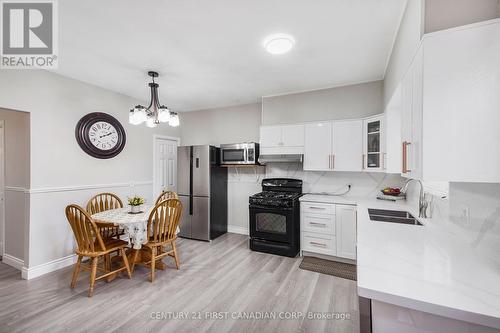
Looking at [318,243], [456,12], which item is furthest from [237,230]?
[456,12]

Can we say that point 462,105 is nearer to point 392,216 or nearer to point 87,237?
point 392,216

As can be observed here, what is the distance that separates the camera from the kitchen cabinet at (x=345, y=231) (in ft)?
9.29

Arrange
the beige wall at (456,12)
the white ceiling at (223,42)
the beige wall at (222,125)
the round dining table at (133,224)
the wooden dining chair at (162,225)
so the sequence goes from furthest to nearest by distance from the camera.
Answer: the beige wall at (222,125) < the wooden dining chair at (162,225) < the round dining table at (133,224) < the white ceiling at (223,42) < the beige wall at (456,12)

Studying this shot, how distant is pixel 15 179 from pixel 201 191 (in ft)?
8.21

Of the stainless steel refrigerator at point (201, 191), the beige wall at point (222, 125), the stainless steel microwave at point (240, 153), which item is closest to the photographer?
the stainless steel microwave at point (240, 153)

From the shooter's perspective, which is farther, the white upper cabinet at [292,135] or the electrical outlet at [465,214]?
the white upper cabinet at [292,135]

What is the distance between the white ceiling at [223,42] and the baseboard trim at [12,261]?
2.53 metres

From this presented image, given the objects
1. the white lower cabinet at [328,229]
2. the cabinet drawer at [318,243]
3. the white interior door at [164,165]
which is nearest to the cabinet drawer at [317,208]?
the white lower cabinet at [328,229]

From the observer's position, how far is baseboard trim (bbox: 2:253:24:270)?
2714 mm

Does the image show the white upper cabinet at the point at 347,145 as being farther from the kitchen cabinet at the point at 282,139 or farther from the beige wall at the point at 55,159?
the beige wall at the point at 55,159

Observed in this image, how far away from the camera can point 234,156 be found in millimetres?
3844

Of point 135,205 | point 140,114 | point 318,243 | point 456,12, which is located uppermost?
point 456,12

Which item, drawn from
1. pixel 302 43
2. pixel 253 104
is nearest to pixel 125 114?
pixel 253 104

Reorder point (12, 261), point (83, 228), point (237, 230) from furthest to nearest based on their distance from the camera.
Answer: point (237, 230) < point (12, 261) < point (83, 228)
